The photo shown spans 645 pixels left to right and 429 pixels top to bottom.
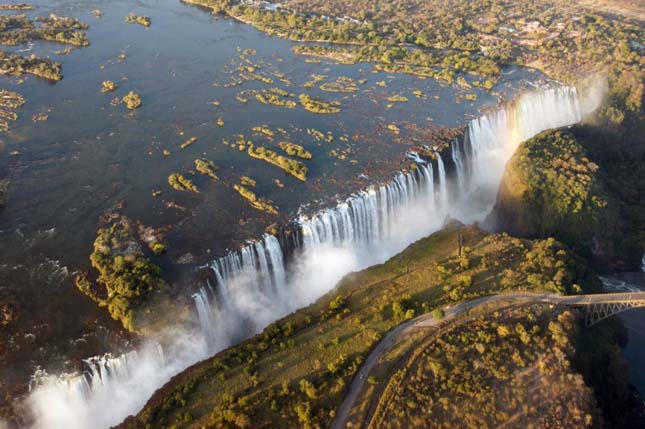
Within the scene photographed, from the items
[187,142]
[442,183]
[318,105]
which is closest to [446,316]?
[442,183]

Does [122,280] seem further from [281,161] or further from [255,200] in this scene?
[281,161]

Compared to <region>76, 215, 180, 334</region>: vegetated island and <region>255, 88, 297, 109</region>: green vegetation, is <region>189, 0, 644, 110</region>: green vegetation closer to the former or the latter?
<region>255, 88, 297, 109</region>: green vegetation

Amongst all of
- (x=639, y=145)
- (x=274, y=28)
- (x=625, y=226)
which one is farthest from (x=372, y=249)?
(x=274, y=28)

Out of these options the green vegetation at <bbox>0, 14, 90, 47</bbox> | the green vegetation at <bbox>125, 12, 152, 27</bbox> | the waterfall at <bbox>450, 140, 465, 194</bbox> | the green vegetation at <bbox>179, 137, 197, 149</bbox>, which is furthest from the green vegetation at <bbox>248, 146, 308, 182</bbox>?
the green vegetation at <bbox>125, 12, 152, 27</bbox>

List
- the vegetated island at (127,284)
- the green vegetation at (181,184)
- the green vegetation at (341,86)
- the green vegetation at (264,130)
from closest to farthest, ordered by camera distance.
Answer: the vegetated island at (127,284) → the green vegetation at (181,184) → the green vegetation at (264,130) → the green vegetation at (341,86)

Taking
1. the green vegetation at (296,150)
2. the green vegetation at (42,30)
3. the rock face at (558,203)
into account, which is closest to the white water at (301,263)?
the rock face at (558,203)

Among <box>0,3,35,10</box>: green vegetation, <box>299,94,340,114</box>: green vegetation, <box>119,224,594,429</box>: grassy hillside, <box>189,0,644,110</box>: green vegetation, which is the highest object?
<box>189,0,644,110</box>: green vegetation

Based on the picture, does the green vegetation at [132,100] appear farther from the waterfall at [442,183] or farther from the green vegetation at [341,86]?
the waterfall at [442,183]

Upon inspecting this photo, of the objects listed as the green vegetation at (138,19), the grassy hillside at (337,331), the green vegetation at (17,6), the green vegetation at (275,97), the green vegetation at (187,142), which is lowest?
the grassy hillside at (337,331)
